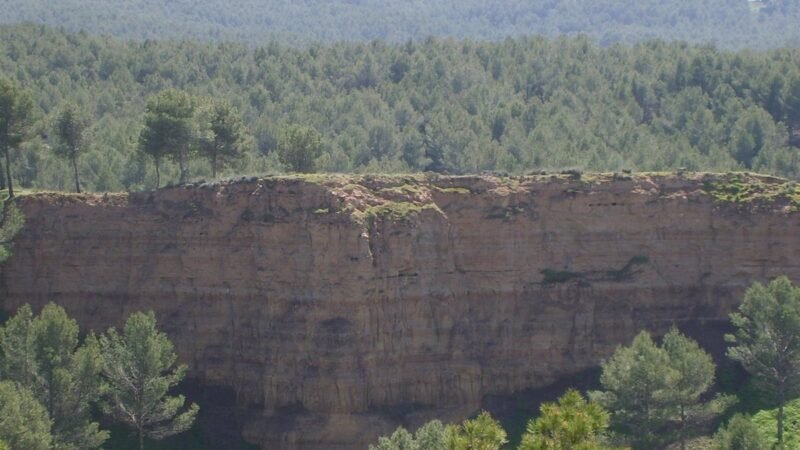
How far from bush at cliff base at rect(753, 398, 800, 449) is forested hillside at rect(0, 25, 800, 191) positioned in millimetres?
22987

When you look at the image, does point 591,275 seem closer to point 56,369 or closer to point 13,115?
point 56,369

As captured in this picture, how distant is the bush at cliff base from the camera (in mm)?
61500

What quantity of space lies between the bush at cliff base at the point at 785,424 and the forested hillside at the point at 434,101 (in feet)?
75.4

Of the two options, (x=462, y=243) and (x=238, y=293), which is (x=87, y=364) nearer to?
(x=238, y=293)

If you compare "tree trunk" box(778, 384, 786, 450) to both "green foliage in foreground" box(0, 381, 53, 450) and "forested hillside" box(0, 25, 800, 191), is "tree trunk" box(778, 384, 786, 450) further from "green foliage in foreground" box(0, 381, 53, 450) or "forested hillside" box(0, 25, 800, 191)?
"green foliage in foreground" box(0, 381, 53, 450)

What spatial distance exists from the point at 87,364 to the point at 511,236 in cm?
2258

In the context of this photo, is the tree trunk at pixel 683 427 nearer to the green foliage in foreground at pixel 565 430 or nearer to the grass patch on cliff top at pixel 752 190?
the grass patch on cliff top at pixel 752 190

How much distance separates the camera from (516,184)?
70.7m

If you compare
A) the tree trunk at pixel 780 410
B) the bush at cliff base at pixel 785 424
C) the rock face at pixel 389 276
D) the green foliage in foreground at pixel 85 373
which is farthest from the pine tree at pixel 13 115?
the tree trunk at pixel 780 410

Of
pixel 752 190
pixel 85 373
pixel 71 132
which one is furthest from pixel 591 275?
pixel 71 132

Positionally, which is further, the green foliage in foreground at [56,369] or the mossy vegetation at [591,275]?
the mossy vegetation at [591,275]

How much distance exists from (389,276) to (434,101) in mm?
52257

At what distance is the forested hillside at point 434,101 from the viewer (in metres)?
91.5

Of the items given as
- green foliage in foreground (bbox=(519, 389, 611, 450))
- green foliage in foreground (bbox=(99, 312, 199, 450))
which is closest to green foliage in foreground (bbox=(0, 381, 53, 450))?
green foliage in foreground (bbox=(99, 312, 199, 450))
